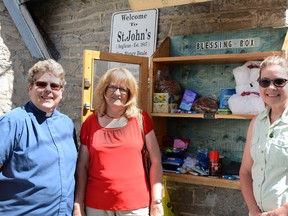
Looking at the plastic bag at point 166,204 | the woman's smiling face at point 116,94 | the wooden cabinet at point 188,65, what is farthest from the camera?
the plastic bag at point 166,204

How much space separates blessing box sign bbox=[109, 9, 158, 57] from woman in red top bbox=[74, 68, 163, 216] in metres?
1.58

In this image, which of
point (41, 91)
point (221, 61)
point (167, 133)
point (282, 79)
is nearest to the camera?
point (282, 79)

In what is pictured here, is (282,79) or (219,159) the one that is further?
(219,159)

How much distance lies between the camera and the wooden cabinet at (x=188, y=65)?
3.43m

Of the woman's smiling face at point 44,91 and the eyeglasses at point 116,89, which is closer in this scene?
the woman's smiling face at point 44,91

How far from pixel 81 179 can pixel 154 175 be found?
498 mm

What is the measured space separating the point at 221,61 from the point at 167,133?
94 centimetres

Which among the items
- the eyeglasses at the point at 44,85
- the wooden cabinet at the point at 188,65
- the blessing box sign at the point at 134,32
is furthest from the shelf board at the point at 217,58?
the eyeglasses at the point at 44,85

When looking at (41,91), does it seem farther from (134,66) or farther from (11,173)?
(134,66)

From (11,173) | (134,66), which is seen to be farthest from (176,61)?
(11,173)

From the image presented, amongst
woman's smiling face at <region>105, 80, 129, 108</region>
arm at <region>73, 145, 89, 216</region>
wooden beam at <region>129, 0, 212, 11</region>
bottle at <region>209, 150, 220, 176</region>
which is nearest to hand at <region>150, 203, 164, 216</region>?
arm at <region>73, 145, 89, 216</region>

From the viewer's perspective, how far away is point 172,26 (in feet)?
13.9

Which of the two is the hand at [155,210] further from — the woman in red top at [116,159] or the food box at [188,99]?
the food box at [188,99]

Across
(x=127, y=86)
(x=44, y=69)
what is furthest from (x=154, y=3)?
(x=44, y=69)
